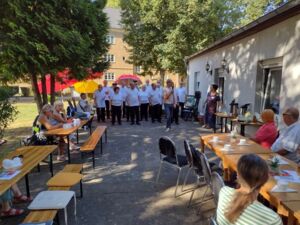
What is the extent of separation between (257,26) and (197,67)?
6874mm

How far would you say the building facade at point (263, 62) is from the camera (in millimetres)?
5207

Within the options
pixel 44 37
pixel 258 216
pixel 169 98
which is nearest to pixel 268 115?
pixel 258 216

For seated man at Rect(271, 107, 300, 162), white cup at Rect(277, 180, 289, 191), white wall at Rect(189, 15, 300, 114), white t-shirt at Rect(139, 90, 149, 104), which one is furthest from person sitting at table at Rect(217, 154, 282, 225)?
white t-shirt at Rect(139, 90, 149, 104)

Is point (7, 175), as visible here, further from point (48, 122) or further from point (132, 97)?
point (132, 97)

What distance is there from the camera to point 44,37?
23.2 ft

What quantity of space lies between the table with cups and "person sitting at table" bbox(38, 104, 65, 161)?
3.28 meters

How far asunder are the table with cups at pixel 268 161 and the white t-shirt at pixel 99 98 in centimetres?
701

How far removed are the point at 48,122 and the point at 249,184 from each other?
497 cm

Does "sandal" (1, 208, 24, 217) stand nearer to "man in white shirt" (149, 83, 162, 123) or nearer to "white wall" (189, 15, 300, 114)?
"white wall" (189, 15, 300, 114)

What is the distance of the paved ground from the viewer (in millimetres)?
3326

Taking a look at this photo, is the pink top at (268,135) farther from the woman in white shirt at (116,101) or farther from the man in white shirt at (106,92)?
the man in white shirt at (106,92)

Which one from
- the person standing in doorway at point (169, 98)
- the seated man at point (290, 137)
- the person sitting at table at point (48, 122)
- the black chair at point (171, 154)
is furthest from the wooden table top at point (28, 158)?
the person standing in doorway at point (169, 98)

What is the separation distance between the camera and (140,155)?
6.16 m

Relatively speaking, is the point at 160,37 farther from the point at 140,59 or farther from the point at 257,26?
the point at 257,26
